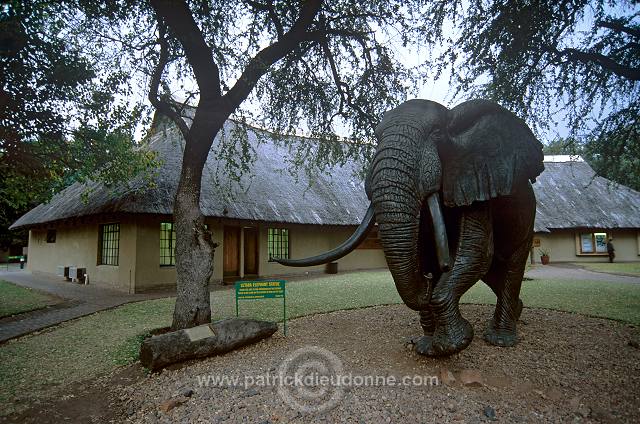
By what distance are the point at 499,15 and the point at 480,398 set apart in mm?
5810

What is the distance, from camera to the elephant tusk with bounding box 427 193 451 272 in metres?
3.12

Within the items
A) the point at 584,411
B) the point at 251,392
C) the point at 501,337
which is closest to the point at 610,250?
the point at 501,337

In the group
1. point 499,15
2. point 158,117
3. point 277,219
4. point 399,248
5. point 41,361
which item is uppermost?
point 499,15

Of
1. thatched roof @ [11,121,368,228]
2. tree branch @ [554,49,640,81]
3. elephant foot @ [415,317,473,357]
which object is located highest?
tree branch @ [554,49,640,81]

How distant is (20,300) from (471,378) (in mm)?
10902

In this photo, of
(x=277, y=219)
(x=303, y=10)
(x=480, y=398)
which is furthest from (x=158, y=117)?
(x=480, y=398)

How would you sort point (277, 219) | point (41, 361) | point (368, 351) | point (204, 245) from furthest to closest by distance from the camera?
point (277, 219) < point (204, 245) < point (41, 361) < point (368, 351)

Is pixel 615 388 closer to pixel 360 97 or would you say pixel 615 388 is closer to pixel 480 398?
pixel 480 398

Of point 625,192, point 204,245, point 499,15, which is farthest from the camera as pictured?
point 625,192

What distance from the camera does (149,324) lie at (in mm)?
6641

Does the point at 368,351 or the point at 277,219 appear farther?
the point at 277,219

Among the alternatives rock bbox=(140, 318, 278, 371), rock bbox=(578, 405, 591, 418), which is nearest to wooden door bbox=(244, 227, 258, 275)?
rock bbox=(140, 318, 278, 371)

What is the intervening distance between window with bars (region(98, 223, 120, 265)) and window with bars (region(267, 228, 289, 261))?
5198mm

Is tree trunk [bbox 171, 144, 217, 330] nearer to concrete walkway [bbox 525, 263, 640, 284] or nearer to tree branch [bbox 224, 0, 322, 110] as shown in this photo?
tree branch [bbox 224, 0, 322, 110]
